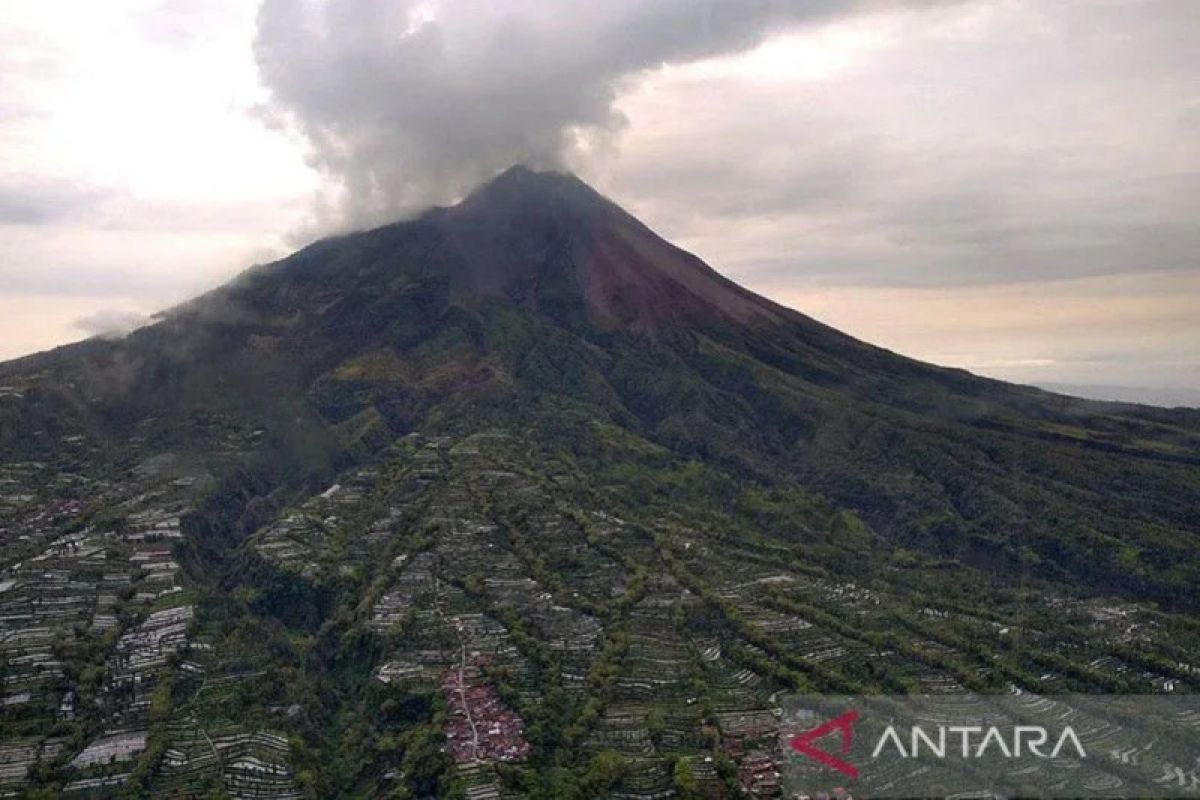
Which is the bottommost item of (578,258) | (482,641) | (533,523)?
(482,641)

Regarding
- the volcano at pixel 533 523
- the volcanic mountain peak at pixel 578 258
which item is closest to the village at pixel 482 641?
the volcano at pixel 533 523

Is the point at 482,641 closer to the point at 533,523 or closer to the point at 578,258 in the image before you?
the point at 533,523

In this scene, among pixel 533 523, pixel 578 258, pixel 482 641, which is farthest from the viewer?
pixel 578 258

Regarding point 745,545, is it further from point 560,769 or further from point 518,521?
point 560,769

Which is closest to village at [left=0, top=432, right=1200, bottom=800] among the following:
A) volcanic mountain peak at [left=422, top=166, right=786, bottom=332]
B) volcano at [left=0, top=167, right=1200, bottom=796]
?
volcano at [left=0, top=167, right=1200, bottom=796]

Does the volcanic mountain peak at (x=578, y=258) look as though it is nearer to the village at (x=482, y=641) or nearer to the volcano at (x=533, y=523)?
the volcano at (x=533, y=523)

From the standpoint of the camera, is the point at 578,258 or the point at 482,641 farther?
the point at 578,258

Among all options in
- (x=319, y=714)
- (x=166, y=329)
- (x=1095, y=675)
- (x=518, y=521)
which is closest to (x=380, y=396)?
(x=166, y=329)

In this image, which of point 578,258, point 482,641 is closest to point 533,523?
point 482,641
